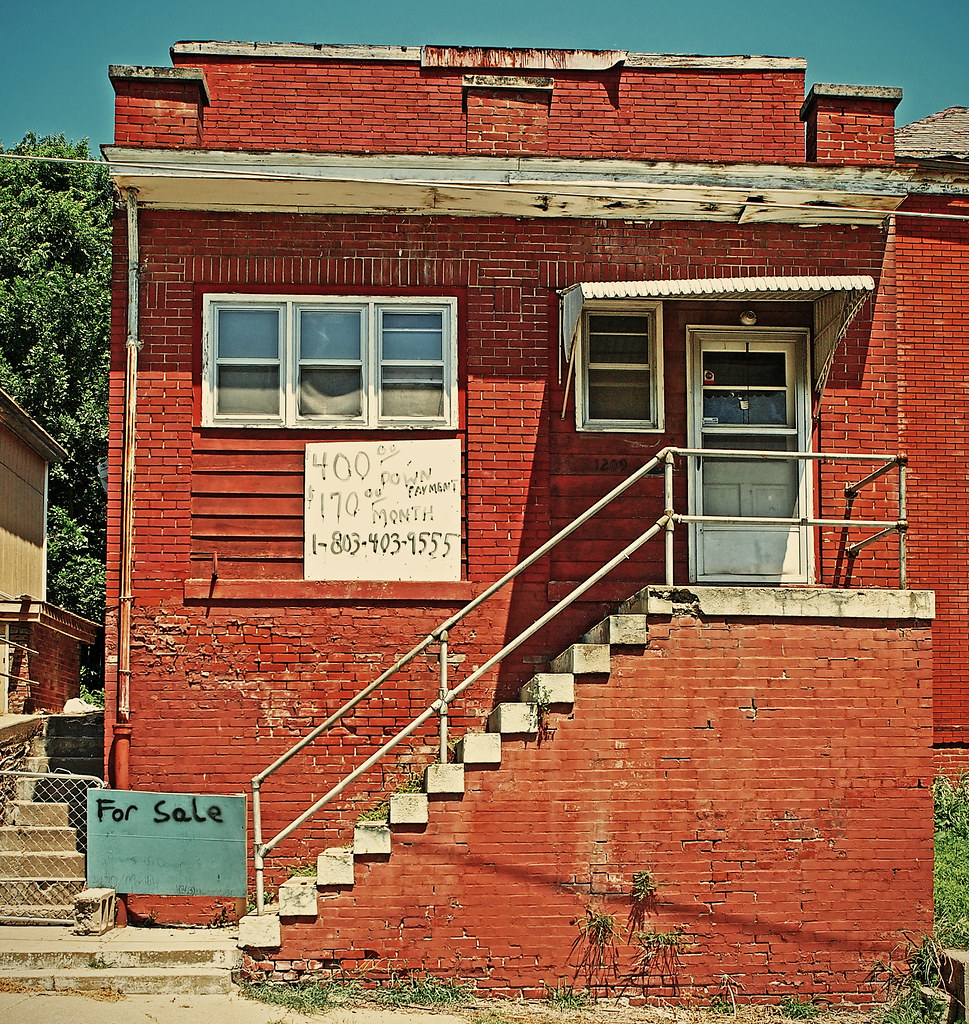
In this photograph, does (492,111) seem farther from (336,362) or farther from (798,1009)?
(798,1009)

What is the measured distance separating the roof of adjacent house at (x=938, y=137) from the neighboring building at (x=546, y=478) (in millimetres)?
3679

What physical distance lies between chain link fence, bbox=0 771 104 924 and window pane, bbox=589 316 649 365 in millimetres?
5640

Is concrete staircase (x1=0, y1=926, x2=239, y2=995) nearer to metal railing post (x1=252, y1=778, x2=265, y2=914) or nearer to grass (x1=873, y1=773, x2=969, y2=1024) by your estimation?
metal railing post (x1=252, y1=778, x2=265, y2=914)

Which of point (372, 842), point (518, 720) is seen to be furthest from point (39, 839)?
point (518, 720)

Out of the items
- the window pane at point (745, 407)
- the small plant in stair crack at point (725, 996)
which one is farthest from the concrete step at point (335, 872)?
the window pane at point (745, 407)

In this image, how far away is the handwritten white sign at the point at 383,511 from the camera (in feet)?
32.4

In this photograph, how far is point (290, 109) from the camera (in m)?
10.6

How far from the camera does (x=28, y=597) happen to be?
49.1ft

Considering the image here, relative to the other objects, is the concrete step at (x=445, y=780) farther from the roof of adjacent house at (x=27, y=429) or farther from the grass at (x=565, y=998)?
the roof of adjacent house at (x=27, y=429)

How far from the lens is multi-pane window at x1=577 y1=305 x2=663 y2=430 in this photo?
10.3m

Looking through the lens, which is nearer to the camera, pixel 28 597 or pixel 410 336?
pixel 410 336

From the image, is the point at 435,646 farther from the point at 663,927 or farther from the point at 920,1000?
the point at 920,1000

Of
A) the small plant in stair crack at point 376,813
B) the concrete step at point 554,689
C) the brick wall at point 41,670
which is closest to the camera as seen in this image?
the concrete step at point 554,689

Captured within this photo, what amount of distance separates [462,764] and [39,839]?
3824mm
